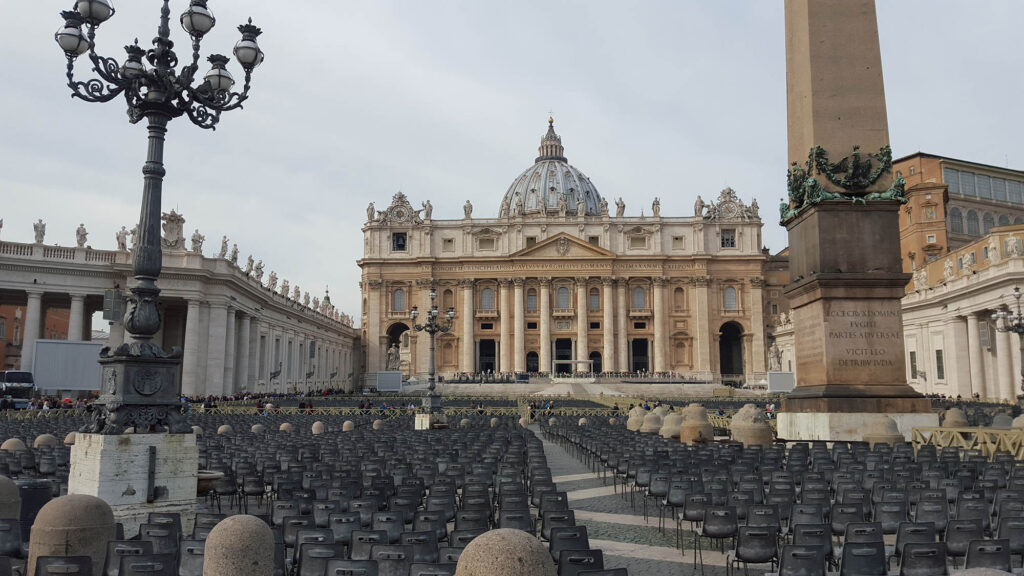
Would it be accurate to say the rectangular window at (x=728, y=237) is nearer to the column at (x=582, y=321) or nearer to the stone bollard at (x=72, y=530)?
the column at (x=582, y=321)

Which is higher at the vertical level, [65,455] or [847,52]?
[847,52]

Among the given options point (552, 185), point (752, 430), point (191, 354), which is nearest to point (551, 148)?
point (552, 185)

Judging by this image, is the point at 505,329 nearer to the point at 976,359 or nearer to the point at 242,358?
the point at 242,358

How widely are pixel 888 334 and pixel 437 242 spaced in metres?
81.4

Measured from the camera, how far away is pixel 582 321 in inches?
3639

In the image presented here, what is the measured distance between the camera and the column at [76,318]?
45.2 metres

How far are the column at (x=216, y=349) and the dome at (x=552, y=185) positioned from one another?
262 feet

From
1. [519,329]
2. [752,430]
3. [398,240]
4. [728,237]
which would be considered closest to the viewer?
[752,430]

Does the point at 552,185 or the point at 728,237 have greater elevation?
the point at 552,185

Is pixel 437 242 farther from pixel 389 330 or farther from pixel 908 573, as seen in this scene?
pixel 908 573

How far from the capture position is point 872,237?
731 inches

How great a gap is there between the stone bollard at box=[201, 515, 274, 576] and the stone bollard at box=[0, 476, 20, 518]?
4.67 m

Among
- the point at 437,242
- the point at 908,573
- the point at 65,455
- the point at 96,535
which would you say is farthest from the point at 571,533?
the point at 437,242

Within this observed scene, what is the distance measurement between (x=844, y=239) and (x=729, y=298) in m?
78.6
